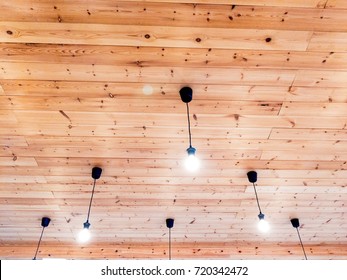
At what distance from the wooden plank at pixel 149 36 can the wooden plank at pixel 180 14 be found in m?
0.04

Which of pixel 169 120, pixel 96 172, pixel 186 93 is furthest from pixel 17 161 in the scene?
pixel 186 93

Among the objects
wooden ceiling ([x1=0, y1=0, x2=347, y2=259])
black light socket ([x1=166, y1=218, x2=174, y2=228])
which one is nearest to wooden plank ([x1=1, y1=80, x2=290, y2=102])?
wooden ceiling ([x1=0, y1=0, x2=347, y2=259])

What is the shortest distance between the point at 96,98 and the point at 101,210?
176 centimetres

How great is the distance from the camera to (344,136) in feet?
9.38

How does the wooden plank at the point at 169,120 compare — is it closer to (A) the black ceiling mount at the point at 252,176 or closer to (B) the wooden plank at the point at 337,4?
(A) the black ceiling mount at the point at 252,176

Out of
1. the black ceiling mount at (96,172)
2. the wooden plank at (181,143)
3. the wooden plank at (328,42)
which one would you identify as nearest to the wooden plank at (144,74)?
the wooden plank at (328,42)

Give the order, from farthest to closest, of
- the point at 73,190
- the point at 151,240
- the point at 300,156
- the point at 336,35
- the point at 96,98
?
1. the point at 151,240
2. the point at 73,190
3. the point at 300,156
4. the point at 96,98
5. the point at 336,35

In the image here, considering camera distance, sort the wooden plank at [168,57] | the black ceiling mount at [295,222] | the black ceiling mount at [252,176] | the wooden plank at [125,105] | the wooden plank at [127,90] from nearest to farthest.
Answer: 1. the wooden plank at [168,57]
2. the wooden plank at [127,90]
3. the wooden plank at [125,105]
4. the black ceiling mount at [252,176]
5. the black ceiling mount at [295,222]

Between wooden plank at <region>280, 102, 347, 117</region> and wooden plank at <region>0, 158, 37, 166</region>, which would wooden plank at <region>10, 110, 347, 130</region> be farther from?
wooden plank at <region>0, 158, 37, 166</region>

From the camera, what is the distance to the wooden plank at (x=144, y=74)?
231 cm

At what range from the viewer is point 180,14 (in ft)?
6.63

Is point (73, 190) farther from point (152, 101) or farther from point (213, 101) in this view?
point (213, 101)

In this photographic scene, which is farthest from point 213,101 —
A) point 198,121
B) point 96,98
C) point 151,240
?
point 151,240

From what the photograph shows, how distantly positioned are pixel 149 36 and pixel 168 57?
0.22m
